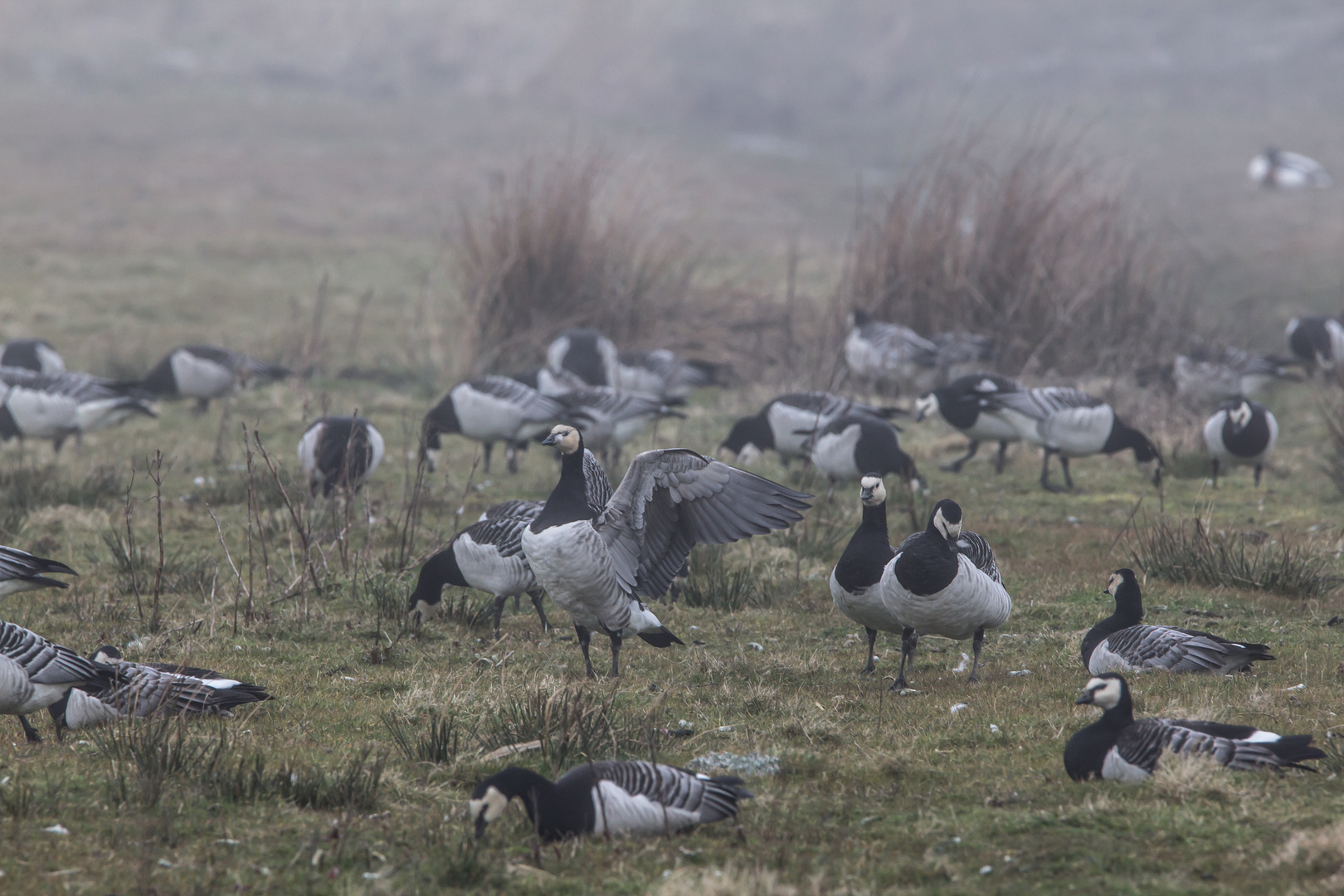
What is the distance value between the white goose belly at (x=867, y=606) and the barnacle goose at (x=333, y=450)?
527cm

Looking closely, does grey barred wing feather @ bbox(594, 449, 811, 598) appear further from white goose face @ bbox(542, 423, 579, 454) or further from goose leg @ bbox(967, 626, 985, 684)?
goose leg @ bbox(967, 626, 985, 684)

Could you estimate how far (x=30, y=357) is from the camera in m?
16.8

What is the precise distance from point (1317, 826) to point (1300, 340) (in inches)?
606

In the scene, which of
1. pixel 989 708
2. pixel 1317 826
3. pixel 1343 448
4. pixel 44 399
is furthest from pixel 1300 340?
pixel 44 399

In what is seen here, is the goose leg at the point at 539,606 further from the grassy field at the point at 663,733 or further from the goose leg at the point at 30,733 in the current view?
the goose leg at the point at 30,733

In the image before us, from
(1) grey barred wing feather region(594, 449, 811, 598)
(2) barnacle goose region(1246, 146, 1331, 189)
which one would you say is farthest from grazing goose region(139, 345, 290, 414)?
(2) barnacle goose region(1246, 146, 1331, 189)

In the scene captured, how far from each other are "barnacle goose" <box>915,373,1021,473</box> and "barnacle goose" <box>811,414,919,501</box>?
1.41 metres

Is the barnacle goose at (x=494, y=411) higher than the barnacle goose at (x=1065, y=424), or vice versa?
the barnacle goose at (x=1065, y=424)

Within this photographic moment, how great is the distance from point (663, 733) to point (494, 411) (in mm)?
8183

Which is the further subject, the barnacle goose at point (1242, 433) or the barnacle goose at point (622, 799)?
the barnacle goose at point (1242, 433)

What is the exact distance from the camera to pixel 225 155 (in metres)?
37.9

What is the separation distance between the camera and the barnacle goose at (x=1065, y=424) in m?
13.0

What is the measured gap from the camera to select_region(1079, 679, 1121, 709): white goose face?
17.9 feet

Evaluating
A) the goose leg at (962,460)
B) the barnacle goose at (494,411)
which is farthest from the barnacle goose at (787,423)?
the barnacle goose at (494,411)
